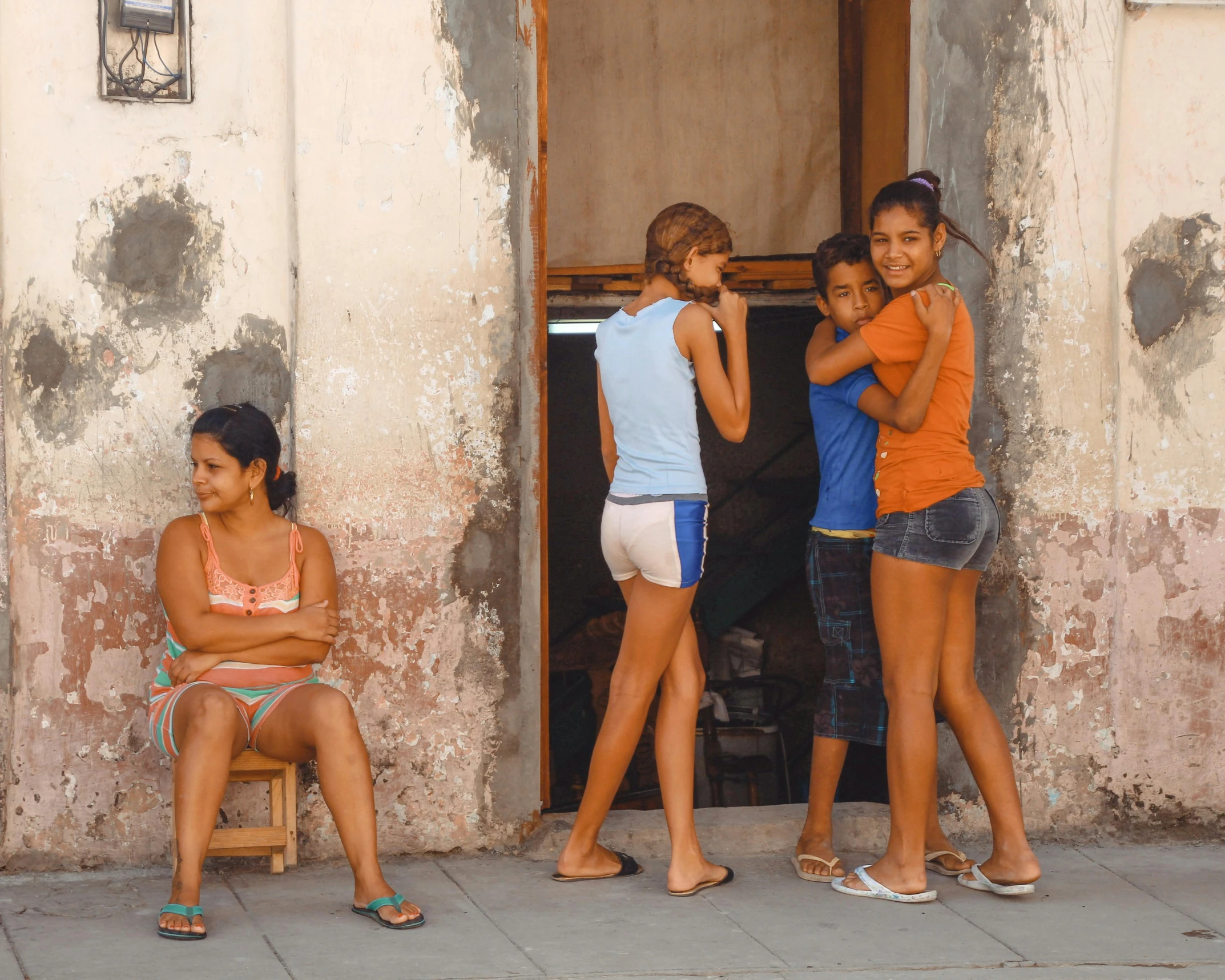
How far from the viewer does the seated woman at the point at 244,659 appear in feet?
11.5

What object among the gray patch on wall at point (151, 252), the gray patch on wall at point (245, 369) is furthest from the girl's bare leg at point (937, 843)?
the gray patch on wall at point (151, 252)

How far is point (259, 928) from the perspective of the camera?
11.6 feet

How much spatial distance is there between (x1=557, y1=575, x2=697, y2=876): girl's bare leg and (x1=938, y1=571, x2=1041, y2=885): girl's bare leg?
0.75m

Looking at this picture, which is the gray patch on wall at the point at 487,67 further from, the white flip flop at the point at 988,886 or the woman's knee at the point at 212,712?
the white flip flop at the point at 988,886

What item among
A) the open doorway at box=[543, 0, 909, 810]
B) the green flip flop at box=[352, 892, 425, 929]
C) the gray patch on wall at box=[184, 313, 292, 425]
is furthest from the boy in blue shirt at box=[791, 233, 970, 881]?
the open doorway at box=[543, 0, 909, 810]

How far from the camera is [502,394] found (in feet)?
13.9

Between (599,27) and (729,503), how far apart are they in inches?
109

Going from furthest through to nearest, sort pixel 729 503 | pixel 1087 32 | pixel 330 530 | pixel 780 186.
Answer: pixel 729 503
pixel 780 186
pixel 1087 32
pixel 330 530

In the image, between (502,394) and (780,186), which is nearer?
(502,394)

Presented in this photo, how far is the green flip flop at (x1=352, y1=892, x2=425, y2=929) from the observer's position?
3.53 m

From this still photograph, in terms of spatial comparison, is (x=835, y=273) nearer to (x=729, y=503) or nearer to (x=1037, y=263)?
(x=1037, y=263)

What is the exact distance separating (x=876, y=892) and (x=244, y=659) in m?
1.88

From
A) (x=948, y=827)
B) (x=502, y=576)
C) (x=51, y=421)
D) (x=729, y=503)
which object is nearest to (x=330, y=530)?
(x=502, y=576)

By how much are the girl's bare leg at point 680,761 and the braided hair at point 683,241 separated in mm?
957
